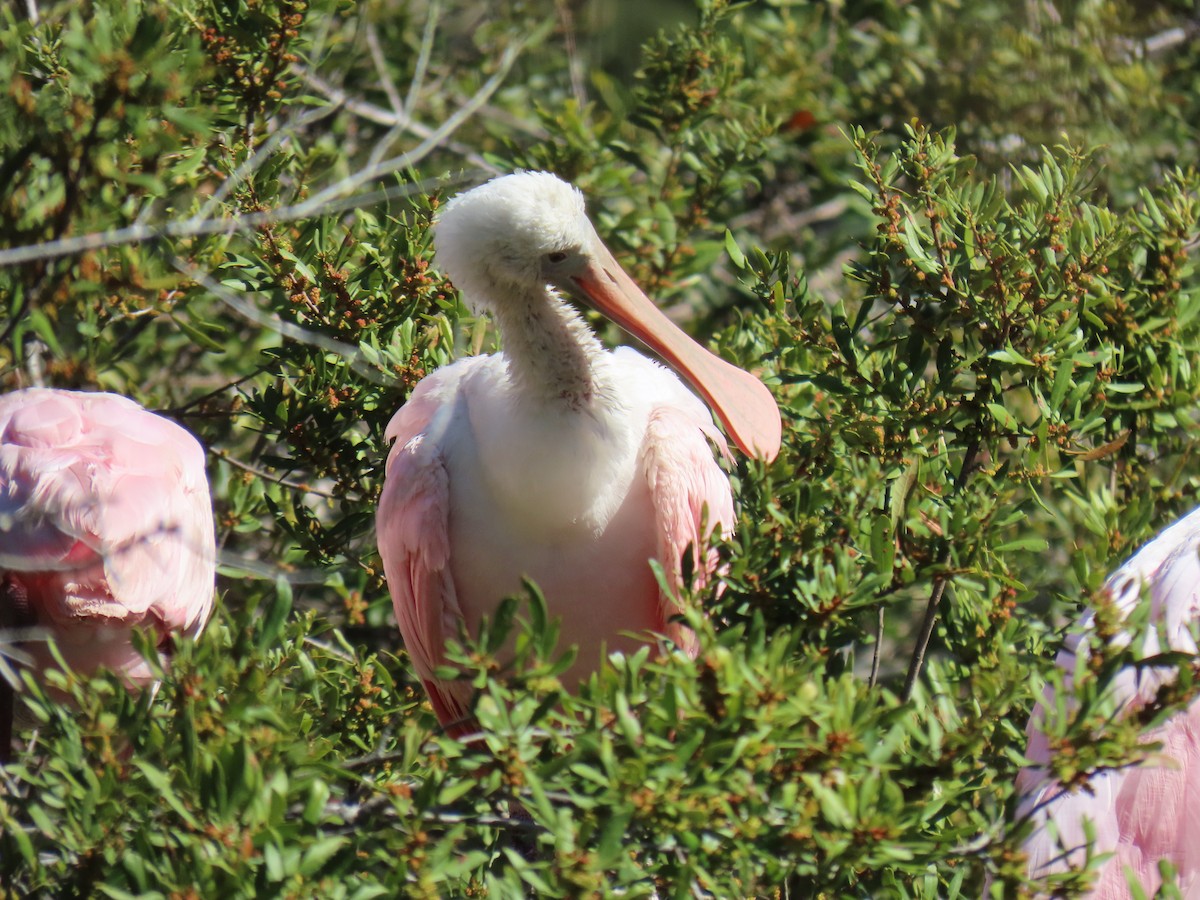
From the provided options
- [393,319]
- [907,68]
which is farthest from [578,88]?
[393,319]

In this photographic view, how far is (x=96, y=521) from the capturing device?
11.5ft

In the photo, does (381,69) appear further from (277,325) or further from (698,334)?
(277,325)

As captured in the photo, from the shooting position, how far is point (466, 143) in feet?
18.0

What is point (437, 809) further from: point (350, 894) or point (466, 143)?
point (466, 143)

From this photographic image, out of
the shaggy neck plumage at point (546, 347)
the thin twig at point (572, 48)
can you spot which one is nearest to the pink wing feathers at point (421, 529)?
the shaggy neck plumage at point (546, 347)

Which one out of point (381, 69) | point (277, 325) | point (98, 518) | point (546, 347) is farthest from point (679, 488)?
point (381, 69)

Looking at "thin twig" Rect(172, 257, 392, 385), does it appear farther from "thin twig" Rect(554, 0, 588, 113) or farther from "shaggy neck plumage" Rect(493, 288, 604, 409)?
"thin twig" Rect(554, 0, 588, 113)

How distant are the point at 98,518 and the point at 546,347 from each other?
125 cm

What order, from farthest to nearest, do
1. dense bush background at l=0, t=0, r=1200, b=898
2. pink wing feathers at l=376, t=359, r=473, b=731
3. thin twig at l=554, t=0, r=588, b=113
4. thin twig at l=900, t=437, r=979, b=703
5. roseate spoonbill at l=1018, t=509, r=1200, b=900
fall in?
thin twig at l=554, t=0, r=588, b=113
pink wing feathers at l=376, t=359, r=473, b=731
roseate spoonbill at l=1018, t=509, r=1200, b=900
thin twig at l=900, t=437, r=979, b=703
dense bush background at l=0, t=0, r=1200, b=898

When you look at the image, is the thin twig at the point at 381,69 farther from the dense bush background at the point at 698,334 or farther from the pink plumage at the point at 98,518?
the pink plumage at the point at 98,518

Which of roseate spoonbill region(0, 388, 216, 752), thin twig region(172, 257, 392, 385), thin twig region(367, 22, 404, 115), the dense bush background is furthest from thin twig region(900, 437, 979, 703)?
thin twig region(367, 22, 404, 115)

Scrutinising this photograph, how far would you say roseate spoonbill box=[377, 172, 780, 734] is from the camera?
3270mm

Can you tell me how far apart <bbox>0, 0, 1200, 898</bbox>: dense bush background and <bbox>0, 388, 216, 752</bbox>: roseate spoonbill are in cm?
19

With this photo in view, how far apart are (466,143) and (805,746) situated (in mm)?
3939
